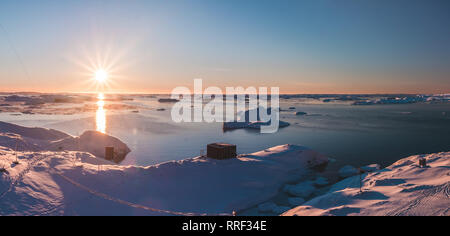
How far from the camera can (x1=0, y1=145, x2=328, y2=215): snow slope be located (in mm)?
13711

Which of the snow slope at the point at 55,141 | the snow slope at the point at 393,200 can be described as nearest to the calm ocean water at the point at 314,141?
the snow slope at the point at 55,141

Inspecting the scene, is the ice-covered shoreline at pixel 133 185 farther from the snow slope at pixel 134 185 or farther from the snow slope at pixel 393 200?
the snow slope at pixel 393 200

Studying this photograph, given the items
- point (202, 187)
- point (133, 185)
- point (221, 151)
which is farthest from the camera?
point (221, 151)

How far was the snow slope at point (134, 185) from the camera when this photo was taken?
13711 millimetres

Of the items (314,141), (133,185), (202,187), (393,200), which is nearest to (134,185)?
(133,185)

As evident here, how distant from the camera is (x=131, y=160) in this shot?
31.6 m

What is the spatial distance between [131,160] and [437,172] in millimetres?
27628

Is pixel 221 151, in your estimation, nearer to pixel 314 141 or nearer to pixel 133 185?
pixel 133 185

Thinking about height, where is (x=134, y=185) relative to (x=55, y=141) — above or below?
below

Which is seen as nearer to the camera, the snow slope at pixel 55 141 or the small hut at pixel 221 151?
the small hut at pixel 221 151

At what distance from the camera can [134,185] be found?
18.2 m

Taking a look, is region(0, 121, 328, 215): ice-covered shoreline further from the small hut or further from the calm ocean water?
the calm ocean water

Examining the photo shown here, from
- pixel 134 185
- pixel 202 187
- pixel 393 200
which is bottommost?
pixel 202 187
